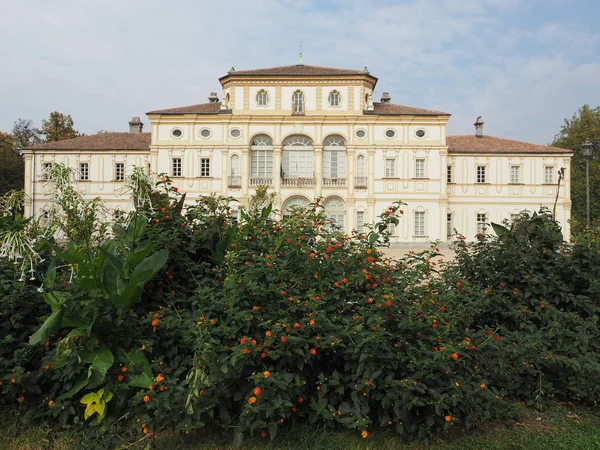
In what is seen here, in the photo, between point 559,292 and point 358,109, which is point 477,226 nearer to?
point 358,109

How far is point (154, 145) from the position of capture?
122 ft

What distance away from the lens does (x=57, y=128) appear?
47938mm

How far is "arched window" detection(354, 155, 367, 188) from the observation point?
3638 centimetres

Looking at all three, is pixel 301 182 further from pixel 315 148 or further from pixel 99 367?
pixel 99 367

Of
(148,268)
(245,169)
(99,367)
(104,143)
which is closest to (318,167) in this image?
(245,169)

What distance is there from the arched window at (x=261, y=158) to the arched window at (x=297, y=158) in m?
1.00

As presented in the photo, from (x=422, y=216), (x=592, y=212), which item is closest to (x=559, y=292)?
(x=422, y=216)

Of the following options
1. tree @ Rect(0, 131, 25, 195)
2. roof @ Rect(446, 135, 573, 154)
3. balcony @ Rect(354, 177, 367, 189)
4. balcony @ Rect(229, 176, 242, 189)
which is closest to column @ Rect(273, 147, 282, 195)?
balcony @ Rect(229, 176, 242, 189)

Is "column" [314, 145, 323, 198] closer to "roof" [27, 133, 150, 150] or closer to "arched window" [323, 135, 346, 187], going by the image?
"arched window" [323, 135, 346, 187]

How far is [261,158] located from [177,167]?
6125mm

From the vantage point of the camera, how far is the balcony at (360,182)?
1431 inches

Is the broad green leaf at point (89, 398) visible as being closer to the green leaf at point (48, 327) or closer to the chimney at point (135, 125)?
the green leaf at point (48, 327)

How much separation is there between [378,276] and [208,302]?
1280mm

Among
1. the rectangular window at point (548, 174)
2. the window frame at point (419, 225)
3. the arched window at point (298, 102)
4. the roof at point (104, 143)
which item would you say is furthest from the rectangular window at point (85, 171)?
the rectangular window at point (548, 174)
